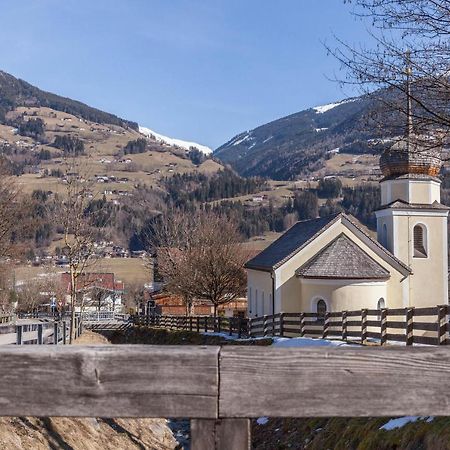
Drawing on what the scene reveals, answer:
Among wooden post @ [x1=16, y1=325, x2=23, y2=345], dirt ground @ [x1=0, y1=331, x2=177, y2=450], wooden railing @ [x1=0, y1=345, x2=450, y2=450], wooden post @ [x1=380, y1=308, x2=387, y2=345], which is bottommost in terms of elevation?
dirt ground @ [x1=0, y1=331, x2=177, y2=450]

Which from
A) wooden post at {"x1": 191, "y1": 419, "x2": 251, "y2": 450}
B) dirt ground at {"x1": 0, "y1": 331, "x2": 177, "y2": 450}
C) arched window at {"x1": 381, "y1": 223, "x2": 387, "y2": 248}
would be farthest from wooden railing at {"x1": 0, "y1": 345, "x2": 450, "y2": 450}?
arched window at {"x1": 381, "y1": 223, "x2": 387, "y2": 248}

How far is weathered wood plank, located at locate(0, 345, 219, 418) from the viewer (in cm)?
265

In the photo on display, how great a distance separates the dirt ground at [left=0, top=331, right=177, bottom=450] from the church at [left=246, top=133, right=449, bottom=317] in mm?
21027

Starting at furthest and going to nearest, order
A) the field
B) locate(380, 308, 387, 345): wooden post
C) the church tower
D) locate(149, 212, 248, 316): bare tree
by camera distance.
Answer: the field < locate(149, 212, 248, 316): bare tree < the church tower < locate(380, 308, 387, 345): wooden post

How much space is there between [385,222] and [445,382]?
3751 centimetres

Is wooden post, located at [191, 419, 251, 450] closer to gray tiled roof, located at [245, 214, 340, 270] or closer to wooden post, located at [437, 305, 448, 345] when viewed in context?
wooden post, located at [437, 305, 448, 345]

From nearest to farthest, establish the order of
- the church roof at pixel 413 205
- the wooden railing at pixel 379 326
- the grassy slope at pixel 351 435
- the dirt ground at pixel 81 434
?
1. the dirt ground at pixel 81 434
2. the grassy slope at pixel 351 435
3. the wooden railing at pixel 379 326
4. the church roof at pixel 413 205

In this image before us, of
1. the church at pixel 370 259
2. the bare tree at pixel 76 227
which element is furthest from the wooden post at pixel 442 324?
the church at pixel 370 259

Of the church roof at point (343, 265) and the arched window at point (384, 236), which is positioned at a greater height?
the arched window at point (384, 236)

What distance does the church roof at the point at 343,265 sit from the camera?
108 ft

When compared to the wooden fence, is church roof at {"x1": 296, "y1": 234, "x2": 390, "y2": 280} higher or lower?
higher

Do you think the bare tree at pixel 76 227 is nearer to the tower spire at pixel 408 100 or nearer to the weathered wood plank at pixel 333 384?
the tower spire at pixel 408 100

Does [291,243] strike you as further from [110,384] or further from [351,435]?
[110,384]

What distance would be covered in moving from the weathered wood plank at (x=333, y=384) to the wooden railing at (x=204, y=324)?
2941 cm
